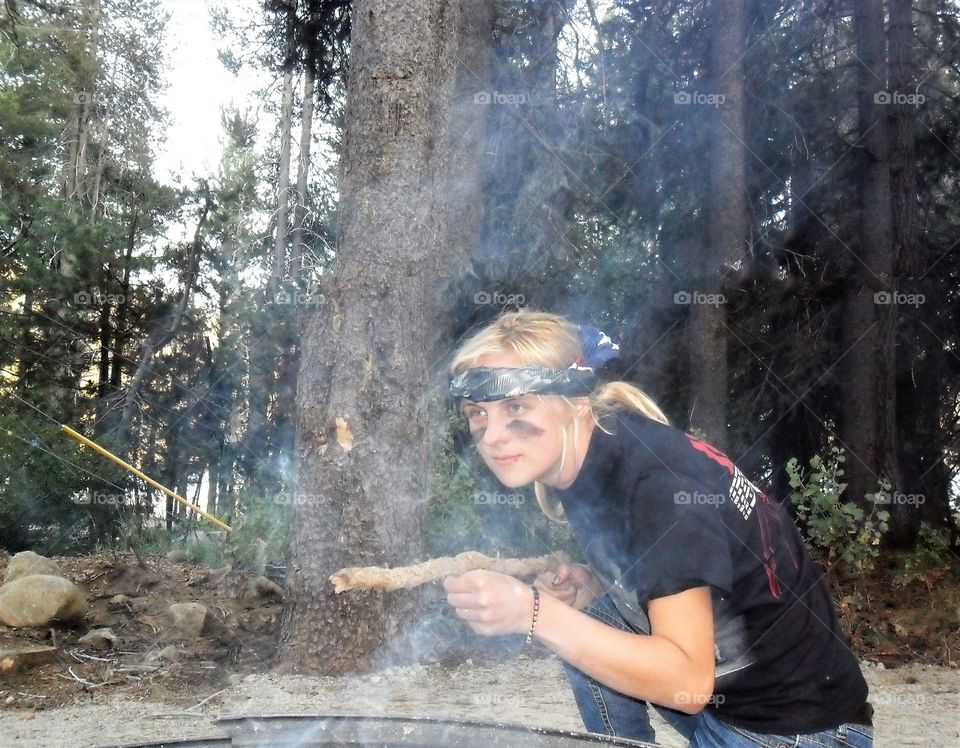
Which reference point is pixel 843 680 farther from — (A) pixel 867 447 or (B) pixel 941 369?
(B) pixel 941 369

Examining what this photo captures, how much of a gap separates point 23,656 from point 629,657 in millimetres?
4201

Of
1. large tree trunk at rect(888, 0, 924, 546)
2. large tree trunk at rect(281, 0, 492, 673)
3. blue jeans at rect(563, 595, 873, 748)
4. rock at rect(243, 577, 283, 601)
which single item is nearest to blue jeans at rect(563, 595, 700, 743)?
blue jeans at rect(563, 595, 873, 748)

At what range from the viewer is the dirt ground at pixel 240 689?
389 cm

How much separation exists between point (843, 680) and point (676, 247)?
16.8 ft

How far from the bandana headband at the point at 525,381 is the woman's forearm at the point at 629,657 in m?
0.48

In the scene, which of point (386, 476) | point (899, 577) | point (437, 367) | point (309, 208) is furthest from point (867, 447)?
point (309, 208)

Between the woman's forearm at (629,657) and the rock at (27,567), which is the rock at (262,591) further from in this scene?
the woman's forearm at (629,657)

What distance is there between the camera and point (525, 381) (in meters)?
1.86

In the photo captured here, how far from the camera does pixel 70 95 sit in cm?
1294

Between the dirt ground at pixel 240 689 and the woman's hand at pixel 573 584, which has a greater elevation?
the woman's hand at pixel 573 584

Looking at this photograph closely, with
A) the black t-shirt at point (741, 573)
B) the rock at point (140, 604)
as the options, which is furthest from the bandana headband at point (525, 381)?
the rock at point (140, 604)

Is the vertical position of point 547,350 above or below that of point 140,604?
above

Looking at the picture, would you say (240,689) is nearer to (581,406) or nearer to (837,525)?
(581,406)

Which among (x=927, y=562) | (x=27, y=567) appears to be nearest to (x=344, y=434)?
(x=27, y=567)
